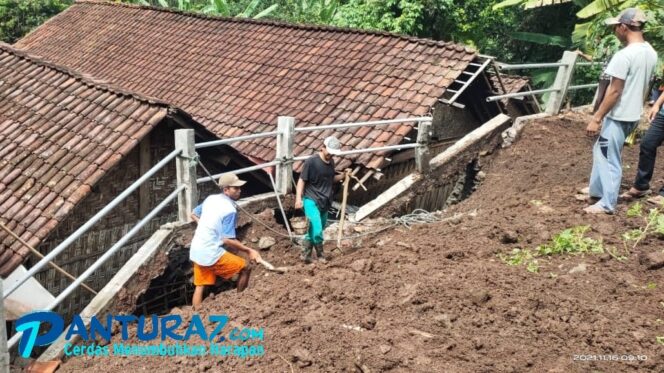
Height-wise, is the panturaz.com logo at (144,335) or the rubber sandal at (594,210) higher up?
the rubber sandal at (594,210)

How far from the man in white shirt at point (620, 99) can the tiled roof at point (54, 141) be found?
5.14m

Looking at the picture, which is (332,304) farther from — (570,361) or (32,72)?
(32,72)

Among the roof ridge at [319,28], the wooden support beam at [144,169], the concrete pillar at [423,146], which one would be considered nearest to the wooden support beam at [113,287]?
the wooden support beam at [144,169]

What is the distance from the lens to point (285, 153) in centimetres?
690

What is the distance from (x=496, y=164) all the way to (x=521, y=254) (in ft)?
12.1

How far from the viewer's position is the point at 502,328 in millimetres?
4121

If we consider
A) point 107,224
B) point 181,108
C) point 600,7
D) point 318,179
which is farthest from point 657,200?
point 600,7

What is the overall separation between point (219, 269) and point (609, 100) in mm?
3987

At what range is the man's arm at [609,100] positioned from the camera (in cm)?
533

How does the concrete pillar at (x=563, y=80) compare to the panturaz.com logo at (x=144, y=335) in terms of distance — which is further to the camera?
the concrete pillar at (x=563, y=80)

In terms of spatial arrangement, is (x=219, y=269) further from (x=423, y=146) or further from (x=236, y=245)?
(x=423, y=146)

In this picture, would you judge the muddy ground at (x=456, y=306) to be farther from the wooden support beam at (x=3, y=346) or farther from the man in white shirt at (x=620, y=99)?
the wooden support beam at (x=3, y=346)
